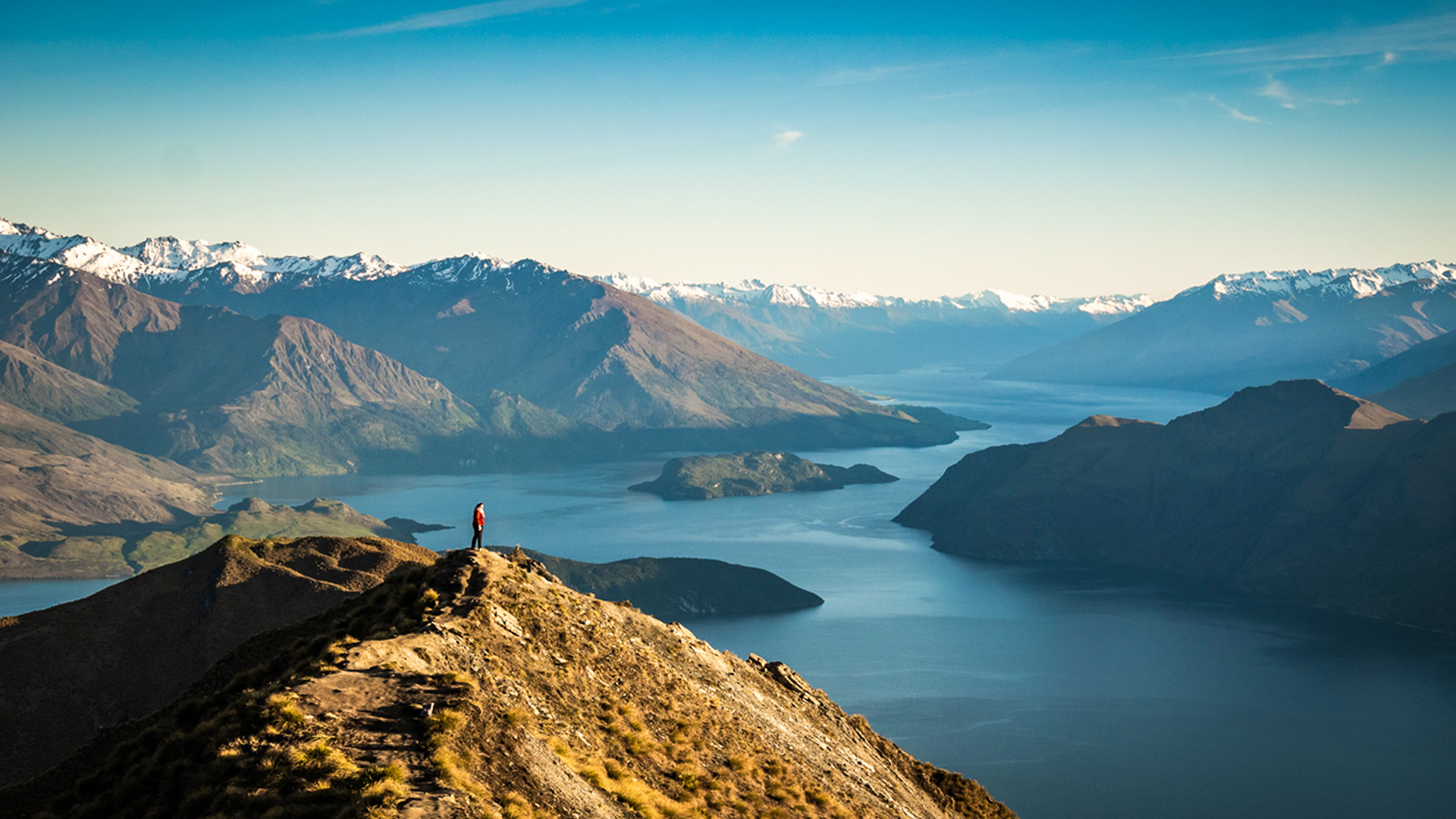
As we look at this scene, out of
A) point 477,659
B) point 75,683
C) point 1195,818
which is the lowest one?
point 1195,818

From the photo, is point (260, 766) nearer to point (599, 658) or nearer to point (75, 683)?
point (599, 658)

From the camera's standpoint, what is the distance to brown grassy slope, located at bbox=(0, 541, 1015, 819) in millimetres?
24297

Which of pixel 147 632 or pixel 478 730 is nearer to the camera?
pixel 478 730

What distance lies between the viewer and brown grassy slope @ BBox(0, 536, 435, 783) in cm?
6291

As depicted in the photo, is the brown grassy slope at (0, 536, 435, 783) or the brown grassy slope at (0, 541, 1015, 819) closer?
the brown grassy slope at (0, 541, 1015, 819)

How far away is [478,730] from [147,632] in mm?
55661

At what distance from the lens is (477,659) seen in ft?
99.8

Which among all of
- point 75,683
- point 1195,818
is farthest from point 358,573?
point 1195,818

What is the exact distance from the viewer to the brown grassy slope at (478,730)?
24.3 metres

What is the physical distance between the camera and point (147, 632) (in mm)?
71562

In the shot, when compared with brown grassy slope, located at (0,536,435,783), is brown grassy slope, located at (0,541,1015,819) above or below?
above

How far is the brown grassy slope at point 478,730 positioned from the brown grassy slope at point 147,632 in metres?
29.4

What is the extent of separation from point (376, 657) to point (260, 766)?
479 cm

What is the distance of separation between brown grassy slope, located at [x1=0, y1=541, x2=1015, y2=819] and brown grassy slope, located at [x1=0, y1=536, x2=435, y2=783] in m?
29.4
